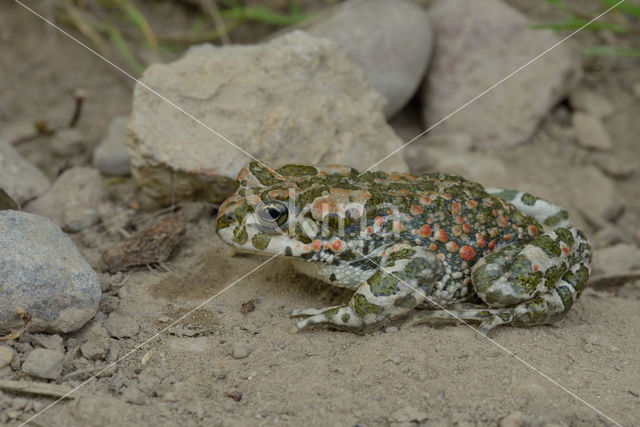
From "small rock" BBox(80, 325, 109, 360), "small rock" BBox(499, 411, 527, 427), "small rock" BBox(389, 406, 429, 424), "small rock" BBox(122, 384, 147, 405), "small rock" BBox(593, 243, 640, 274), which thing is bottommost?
"small rock" BBox(593, 243, 640, 274)

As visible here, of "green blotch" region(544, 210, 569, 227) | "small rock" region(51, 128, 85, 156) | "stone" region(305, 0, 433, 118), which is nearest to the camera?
"green blotch" region(544, 210, 569, 227)

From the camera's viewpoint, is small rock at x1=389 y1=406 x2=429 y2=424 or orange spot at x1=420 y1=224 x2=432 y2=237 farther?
orange spot at x1=420 y1=224 x2=432 y2=237

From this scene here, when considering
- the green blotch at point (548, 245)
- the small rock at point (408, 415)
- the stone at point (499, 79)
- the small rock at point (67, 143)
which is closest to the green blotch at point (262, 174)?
the small rock at point (408, 415)

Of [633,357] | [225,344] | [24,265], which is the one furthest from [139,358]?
[633,357]

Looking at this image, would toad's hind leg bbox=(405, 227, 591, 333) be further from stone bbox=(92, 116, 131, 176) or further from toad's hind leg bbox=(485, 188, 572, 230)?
stone bbox=(92, 116, 131, 176)

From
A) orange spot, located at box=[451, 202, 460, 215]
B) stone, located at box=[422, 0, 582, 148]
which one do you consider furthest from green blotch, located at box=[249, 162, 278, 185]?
stone, located at box=[422, 0, 582, 148]

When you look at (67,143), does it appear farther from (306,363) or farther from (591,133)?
(591,133)
